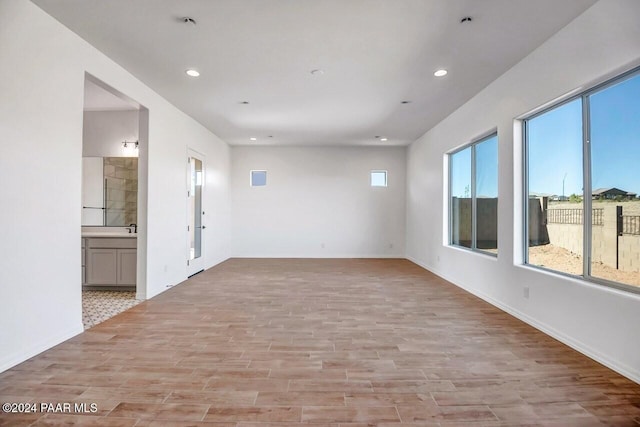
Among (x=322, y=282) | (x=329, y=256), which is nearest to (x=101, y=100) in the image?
(x=322, y=282)

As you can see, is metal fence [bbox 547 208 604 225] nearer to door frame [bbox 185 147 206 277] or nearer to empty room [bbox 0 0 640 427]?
empty room [bbox 0 0 640 427]

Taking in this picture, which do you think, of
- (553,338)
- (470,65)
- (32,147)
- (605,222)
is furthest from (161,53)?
(553,338)

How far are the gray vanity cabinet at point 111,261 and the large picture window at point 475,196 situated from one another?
506 cm

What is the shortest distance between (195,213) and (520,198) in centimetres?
534

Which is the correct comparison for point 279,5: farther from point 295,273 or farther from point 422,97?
point 295,273

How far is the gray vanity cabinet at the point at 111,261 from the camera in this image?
460 centimetres

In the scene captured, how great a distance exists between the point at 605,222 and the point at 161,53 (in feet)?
14.8

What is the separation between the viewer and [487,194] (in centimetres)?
461

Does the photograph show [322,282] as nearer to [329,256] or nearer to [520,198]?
[329,256]

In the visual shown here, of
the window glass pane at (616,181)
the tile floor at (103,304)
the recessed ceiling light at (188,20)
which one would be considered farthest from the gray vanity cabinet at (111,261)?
the window glass pane at (616,181)

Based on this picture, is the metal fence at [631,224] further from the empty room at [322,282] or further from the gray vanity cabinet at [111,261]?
the gray vanity cabinet at [111,261]

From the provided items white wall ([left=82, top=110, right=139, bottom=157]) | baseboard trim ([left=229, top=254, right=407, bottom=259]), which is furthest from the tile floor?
baseboard trim ([left=229, top=254, right=407, bottom=259])

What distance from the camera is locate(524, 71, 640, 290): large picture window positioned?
2488 mm

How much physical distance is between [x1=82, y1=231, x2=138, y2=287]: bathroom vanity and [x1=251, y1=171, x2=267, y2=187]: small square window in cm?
413
